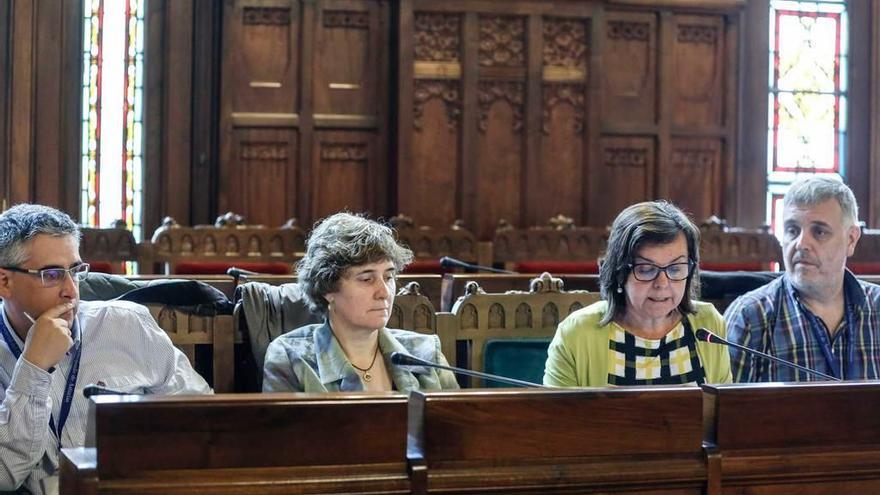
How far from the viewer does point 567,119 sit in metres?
6.66

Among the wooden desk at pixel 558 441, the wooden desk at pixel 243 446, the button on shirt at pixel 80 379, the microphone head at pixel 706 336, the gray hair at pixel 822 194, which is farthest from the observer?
the gray hair at pixel 822 194

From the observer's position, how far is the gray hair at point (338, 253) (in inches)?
104

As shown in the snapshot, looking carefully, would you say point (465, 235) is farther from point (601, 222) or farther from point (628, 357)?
point (628, 357)

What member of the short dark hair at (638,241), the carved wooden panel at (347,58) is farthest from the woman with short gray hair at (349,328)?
the carved wooden panel at (347,58)

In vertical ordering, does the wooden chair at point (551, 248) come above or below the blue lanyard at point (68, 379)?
above

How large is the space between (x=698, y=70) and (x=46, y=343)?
18.0 feet

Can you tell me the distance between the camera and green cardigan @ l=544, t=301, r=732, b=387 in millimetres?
2584

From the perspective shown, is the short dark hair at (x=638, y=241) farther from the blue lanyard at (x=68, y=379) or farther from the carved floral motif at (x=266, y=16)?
the carved floral motif at (x=266, y=16)

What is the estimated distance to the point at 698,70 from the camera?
22.9ft

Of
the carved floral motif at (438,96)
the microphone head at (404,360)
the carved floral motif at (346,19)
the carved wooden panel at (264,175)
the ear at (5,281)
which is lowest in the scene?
the microphone head at (404,360)

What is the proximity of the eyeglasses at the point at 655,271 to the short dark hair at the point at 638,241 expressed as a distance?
2 cm

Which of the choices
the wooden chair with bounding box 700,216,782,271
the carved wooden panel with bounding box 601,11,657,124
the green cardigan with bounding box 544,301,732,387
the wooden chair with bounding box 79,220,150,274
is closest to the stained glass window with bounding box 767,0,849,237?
the carved wooden panel with bounding box 601,11,657,124

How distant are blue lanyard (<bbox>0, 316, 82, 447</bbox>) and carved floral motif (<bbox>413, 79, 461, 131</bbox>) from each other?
4186mm

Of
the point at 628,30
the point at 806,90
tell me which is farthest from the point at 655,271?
the point at 806,90
